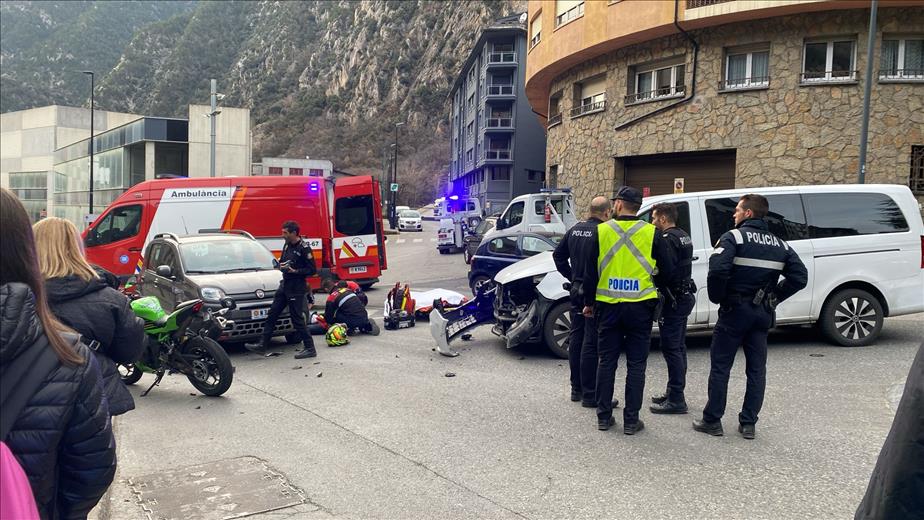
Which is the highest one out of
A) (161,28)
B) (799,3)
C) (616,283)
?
(161,28)

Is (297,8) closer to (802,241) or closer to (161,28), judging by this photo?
(161,28)

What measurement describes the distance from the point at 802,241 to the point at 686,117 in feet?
42.4

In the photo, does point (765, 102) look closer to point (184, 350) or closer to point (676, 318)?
point (676, 318)

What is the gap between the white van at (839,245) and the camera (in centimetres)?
872

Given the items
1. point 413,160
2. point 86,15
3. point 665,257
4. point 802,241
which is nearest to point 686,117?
point 802,241

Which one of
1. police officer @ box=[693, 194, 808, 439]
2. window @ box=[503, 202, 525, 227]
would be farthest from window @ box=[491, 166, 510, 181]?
police officer @ box=[693, 194, 808, 439]

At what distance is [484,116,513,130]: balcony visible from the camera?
6250cm

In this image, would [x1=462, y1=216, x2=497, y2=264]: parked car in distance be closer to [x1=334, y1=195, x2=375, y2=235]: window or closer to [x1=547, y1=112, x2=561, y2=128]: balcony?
[x1=547, y1=112, x2=561, y2=128]: balcony

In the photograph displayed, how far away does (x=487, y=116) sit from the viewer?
6309 centimetres

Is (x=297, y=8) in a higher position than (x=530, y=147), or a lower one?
higher

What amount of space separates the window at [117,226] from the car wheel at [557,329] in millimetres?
11104

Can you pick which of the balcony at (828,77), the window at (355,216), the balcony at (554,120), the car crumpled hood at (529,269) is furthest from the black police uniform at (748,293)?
the balcony at (554,120)

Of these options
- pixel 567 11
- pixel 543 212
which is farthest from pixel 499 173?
pixel 543 212

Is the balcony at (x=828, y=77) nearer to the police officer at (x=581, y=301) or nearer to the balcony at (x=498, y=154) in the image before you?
the police officer at (x=581, y=301)
